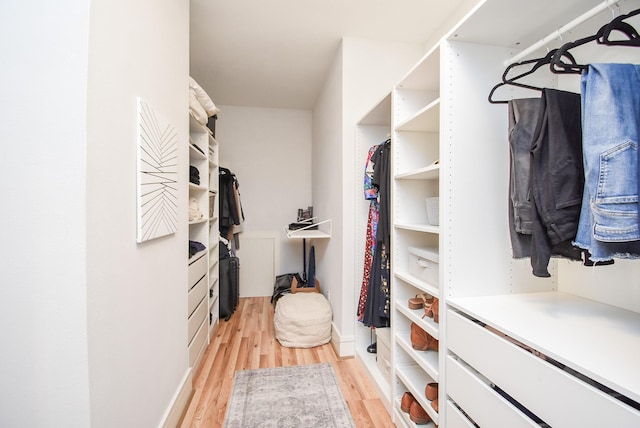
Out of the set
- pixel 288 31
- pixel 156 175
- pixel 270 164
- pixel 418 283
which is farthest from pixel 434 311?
pixel 270 164

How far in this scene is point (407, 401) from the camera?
1.41m

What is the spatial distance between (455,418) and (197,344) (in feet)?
5.60

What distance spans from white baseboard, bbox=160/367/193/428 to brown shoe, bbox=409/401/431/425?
119 cm

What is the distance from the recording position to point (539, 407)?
2.41ft

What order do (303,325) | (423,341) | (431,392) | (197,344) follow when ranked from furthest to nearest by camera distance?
(303,325)
(197,344)
(423,341)
(431,392)

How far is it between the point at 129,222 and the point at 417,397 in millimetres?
1481

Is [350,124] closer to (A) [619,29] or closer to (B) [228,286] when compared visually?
(A) [619,29]

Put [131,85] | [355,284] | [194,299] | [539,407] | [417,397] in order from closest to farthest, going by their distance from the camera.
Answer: [539,407]
[131,85]
[417,397]
[194,299]
[355,284]

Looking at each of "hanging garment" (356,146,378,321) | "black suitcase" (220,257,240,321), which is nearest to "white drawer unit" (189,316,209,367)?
"black suitcase" (220,257,240,321)

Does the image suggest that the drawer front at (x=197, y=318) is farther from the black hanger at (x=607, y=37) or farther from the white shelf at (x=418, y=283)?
the black hanger at (x=607, y=37)

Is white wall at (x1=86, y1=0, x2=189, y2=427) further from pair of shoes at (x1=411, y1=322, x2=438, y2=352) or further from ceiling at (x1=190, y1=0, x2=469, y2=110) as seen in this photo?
pair of shoes at (x1=411, y1=322, x2=438, y2=352)

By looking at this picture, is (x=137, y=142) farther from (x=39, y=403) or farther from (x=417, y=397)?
(x=417, y=397)

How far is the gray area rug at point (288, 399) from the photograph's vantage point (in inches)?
60.5

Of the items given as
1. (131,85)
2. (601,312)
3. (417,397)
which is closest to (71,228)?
(131,85)
